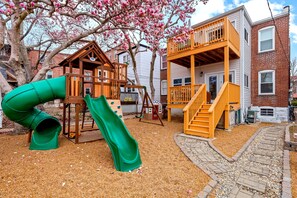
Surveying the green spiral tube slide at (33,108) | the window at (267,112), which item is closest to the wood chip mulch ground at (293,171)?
the green spiral tube slide at (33,108)

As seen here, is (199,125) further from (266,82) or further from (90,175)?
(266,82)

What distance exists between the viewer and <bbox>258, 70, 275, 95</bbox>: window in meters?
10.2

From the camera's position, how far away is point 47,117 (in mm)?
4988

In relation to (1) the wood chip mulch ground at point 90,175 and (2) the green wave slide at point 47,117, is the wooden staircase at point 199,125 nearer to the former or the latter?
(1) the wood chip mulch ground at point 90,175

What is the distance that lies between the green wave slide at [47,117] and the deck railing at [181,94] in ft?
16.9

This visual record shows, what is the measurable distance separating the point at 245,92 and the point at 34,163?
11254mm

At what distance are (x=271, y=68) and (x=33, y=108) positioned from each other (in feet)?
42.8

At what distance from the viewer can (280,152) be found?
467 cm

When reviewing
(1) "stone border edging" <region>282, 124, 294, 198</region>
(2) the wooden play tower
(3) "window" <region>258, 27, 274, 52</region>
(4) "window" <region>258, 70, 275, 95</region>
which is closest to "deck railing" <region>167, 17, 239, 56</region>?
(3) "window" <region>258, 27, 274, 52</region>

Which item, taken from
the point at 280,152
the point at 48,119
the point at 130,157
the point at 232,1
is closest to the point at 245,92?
the point at 232,1

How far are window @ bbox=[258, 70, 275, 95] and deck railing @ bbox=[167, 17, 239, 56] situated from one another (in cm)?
324

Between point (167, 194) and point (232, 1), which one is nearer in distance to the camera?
point (167, 194)

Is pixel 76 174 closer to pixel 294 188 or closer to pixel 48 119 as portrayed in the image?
pixel 48 119

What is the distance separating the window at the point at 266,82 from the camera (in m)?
10.2
